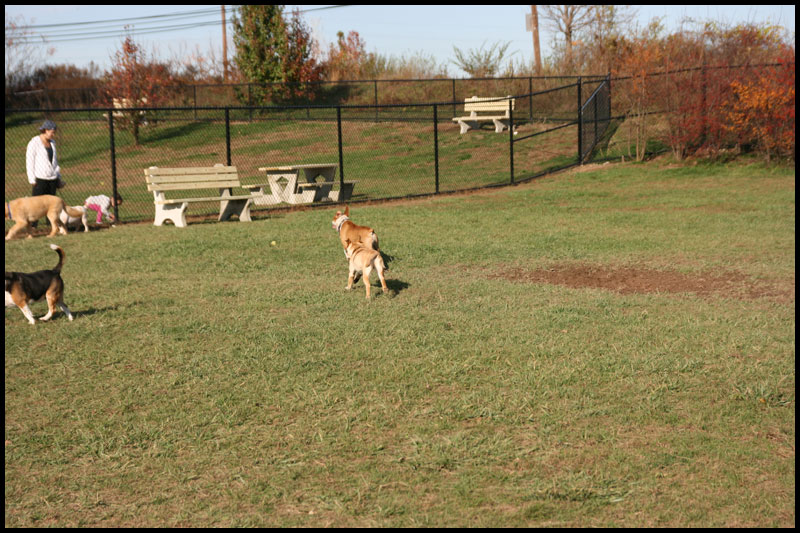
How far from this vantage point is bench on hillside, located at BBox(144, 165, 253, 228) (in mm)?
13047

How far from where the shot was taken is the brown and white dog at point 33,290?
21.5ft

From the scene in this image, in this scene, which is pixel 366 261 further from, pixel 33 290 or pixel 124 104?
pixel 124 104

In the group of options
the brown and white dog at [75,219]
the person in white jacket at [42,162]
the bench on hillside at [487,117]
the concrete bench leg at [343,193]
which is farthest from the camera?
the bench on hillside at [487,117]

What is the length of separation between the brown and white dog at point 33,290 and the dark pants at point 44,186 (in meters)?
6.23

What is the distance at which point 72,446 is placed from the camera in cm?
424

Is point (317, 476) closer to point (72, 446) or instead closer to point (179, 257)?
point (72, 446)

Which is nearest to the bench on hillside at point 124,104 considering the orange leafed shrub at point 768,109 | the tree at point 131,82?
the tree at point 131,82

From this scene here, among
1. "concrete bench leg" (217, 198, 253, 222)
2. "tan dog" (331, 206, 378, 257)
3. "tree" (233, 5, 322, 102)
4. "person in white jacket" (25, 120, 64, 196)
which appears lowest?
"tan dog" (331, 206, 378, 257)

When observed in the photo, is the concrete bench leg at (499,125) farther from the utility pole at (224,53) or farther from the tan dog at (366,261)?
the tan dog at (366,261)

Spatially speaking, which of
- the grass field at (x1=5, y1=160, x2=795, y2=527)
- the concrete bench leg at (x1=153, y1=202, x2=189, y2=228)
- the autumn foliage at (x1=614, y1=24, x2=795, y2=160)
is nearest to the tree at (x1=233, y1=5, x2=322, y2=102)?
the autumn foliage at (x1=614, y1=24, x2=795, y2=160)

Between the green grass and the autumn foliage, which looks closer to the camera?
the autumn foliage

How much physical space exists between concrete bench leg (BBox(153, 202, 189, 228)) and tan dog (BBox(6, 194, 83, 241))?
1.55m

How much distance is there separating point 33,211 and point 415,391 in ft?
30.1

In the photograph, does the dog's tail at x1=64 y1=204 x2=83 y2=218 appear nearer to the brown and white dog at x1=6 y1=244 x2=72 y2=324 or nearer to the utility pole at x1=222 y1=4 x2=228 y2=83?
the brown and white dog at x1=6 y1=244 x2=72 y2=324
